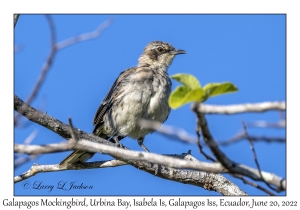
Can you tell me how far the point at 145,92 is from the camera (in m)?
8.70

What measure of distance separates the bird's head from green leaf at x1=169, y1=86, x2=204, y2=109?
6322 mm

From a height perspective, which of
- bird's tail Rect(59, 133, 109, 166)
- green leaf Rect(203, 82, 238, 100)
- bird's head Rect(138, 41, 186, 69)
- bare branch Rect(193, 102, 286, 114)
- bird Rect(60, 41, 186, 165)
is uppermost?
bird's head Rect(138, 41, 186, 69)

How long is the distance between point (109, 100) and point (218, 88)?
5.95 meters

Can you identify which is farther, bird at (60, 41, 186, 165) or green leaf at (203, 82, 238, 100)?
bird at (60, 41, 186, 165)

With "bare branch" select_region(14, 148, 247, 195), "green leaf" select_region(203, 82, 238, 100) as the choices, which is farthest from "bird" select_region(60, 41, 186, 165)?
"green leaf" select_region(203, 82, 238, 100)

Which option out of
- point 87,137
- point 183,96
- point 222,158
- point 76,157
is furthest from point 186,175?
point 183,96

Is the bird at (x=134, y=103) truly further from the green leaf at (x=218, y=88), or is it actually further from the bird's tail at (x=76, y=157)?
the green leaf at (x=218, y=88)

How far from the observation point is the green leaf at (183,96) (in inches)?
136

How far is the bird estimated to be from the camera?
8641 mm

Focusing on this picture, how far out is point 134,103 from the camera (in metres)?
8.62

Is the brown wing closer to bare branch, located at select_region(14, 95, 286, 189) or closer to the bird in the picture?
the bird

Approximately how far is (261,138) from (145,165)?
3993 mm

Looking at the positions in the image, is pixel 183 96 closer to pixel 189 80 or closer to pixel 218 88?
pixel 189 80

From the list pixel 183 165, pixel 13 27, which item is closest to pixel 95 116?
pixel 13 27
